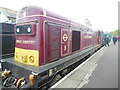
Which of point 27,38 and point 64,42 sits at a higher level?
point 27,38

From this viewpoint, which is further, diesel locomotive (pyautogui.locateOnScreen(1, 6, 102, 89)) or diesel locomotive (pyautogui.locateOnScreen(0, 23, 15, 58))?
diesel locomotive (pyautogui.locateOnScreen(0, 23, 15, 58))

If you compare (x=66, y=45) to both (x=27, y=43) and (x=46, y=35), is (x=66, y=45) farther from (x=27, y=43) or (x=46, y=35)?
(x=27, y=43)

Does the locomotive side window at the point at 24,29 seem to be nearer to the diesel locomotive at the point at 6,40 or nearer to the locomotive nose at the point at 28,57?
the locomotive nose at the point at 28,57

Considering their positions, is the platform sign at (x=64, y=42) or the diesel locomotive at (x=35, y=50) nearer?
the diesel locomotive at (x=35, y=50)

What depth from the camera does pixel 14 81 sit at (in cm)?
286

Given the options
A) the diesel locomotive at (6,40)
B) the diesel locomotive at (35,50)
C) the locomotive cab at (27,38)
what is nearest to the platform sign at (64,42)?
the diesel locomotive at (35,50)

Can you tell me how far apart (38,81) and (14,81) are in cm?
86

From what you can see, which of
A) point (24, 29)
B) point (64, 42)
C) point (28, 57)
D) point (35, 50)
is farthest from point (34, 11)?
point (64, 42)

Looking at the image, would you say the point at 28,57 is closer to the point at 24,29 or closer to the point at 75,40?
the point at 24,29

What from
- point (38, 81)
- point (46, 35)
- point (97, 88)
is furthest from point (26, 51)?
point (97, 88)

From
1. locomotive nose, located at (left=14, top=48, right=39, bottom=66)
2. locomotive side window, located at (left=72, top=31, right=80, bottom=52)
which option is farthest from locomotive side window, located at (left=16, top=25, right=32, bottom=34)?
locomotive side window, located at (left=72, top=31, right=80, bottom=52)

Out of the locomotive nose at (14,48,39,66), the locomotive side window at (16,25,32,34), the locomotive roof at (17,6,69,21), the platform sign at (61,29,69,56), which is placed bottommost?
the locomotive nose at (14,48,39,66)

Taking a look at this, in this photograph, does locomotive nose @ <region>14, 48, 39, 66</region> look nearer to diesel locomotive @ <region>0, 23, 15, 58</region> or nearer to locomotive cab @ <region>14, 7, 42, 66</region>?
locomotive cab @ <region>14, 7, 42, 66</region>

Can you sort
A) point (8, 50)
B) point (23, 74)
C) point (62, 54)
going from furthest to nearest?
point (8, 50), point (62, 54), point (23, 74)
